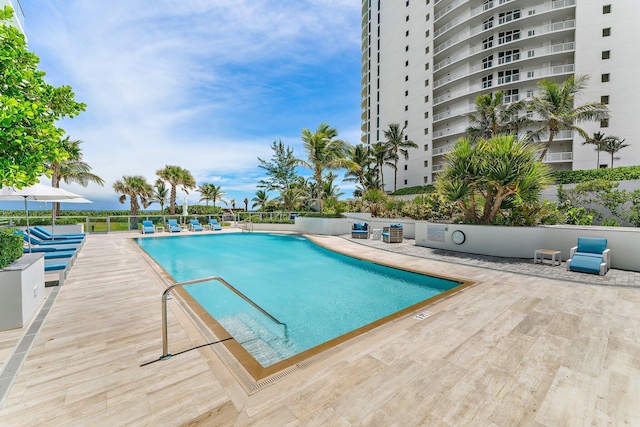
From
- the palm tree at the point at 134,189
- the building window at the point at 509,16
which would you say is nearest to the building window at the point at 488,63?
the building window at the point at 509,16

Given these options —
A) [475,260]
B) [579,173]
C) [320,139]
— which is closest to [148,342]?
[475,260]

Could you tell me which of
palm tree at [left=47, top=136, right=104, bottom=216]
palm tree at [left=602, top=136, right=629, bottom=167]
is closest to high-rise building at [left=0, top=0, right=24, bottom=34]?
palm tree at [left=47, top=136, right=104, bottom=216]

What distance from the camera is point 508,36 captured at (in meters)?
26.6

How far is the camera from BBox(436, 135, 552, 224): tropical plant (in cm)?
862

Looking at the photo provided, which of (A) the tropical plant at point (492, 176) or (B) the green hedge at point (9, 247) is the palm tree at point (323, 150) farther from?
(B) the green hedge at point (9, 247)

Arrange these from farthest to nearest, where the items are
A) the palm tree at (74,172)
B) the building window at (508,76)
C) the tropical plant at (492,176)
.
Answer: the building window at (508,76) < the palm tree at (74,172) < the tropical plant at (492,176)

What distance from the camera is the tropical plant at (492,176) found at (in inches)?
339

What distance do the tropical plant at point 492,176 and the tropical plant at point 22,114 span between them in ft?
35.2

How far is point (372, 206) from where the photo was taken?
60.3 ft

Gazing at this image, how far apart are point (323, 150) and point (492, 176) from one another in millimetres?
10564

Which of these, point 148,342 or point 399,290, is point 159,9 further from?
point 399,290

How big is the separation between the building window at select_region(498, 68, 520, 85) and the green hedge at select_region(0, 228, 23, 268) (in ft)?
115

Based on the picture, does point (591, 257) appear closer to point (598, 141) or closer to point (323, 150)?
point (323, 150)

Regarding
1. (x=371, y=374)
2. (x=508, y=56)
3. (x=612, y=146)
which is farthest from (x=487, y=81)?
(x=371, y=374)
